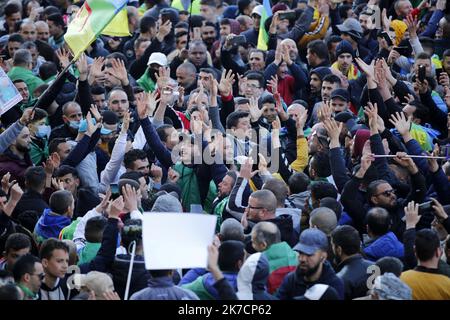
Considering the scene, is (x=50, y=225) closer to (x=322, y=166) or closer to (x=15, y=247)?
(x=15, y=247)

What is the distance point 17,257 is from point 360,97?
6.07m

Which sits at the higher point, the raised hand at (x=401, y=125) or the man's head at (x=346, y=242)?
the man's head at (x=346, y=242)

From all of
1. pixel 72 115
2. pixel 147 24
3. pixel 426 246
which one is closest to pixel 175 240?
pixel 426 246

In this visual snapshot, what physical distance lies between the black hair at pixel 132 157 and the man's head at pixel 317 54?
13.8 ft

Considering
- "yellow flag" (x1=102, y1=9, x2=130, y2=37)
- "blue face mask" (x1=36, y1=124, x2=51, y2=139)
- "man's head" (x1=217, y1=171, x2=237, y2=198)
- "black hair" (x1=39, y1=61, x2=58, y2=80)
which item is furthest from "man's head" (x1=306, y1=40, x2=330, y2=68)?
"man's head" (x1=217, y1=171, x2=237, y2=198)

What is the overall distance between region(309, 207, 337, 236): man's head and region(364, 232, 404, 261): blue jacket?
1.21 feet

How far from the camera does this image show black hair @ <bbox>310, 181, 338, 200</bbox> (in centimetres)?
1160

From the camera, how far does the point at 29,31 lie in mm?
18219

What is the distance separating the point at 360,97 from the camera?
1531cm

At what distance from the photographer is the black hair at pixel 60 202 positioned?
11719 mm

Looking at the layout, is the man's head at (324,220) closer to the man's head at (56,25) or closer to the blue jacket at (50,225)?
the blue jacket at (50,225)

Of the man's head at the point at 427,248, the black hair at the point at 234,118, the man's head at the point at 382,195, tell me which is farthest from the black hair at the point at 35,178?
the man's head at the point at 427,248
